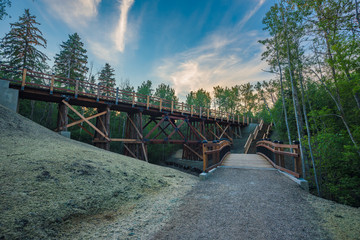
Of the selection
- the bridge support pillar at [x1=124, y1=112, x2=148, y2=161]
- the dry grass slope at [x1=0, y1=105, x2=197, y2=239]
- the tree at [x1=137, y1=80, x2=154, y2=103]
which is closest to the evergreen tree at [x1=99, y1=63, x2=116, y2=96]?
the tree at [x1=137, y1=80, x2=154, y2=103]

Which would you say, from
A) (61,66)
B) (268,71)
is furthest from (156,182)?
(61,66)

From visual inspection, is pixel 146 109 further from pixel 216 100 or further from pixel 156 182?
pixel 216 100

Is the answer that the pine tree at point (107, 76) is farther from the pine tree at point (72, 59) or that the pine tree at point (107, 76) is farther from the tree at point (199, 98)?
the tree at point (199, 98)

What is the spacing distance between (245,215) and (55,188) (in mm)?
3793

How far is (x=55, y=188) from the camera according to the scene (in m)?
3.09

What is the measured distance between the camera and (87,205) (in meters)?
2.99

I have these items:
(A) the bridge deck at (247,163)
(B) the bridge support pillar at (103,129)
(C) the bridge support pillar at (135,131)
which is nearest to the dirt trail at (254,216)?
(A) the bridge deck at (247,163)

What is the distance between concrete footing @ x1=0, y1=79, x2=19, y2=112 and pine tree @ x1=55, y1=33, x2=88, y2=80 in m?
16.5

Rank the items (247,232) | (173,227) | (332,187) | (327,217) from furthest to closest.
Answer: (332,187) < (327,217) < (173,227) < (247,232)

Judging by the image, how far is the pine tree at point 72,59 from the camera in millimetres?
23141

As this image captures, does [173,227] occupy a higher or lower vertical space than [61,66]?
lower

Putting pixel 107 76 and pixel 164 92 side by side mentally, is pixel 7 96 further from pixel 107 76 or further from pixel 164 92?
pixel 164 92

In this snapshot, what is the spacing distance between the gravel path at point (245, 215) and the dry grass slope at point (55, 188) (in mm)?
1260

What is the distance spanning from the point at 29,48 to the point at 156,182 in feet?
77.7
